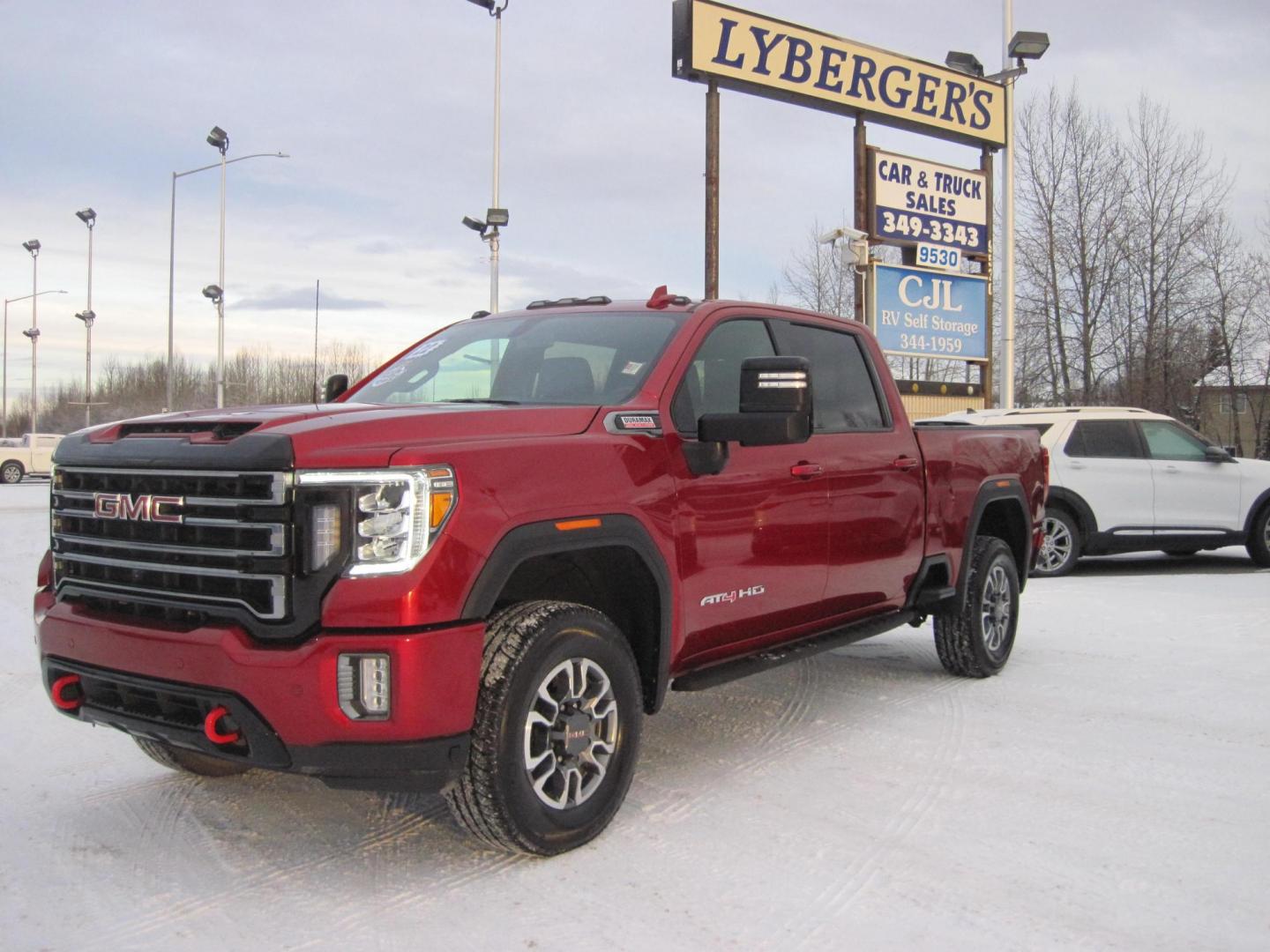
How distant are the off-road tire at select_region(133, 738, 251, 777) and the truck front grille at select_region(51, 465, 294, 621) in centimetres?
84

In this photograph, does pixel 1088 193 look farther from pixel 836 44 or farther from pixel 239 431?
pixel 239 431

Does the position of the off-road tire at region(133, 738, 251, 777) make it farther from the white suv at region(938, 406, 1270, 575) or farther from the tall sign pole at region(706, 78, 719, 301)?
the tall sign pole at region(706, 78, 719, 301)

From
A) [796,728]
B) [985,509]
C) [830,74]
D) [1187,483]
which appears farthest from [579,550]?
[830,74]

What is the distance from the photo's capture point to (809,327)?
5516 millimetres

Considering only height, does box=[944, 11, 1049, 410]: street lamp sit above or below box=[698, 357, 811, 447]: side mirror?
above

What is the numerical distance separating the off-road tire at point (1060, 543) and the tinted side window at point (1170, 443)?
44.9 inches

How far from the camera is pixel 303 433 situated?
3361 millimetres

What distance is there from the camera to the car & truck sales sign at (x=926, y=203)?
59.3ft

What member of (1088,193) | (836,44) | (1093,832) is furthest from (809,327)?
(1088,193)

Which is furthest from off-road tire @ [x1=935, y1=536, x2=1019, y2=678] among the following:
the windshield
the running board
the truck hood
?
the truck hood

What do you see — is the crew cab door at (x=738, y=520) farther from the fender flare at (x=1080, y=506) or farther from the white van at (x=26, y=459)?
the white van at (x=26, y=459)

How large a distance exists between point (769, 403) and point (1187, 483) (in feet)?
29.8

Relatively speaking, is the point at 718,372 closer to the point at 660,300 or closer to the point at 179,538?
the point at 660,300

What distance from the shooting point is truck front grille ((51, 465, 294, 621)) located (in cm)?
331
